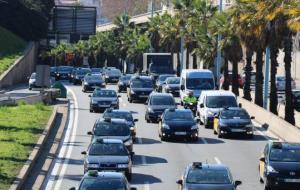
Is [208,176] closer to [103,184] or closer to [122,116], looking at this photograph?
[103,184]

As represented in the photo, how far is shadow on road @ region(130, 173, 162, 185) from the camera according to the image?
2716 centimetres

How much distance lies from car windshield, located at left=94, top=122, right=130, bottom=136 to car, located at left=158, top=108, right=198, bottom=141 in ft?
17.4

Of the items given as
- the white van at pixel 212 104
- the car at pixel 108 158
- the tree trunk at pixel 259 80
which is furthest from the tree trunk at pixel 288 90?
the car at pixel 108 158

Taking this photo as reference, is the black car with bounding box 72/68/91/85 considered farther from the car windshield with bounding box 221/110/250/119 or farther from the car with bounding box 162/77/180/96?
the car windshield with bounding box 221/110/250/119

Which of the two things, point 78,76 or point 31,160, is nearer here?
point 31,160

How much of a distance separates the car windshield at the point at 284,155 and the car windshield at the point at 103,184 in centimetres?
643

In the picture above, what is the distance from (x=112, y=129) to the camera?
1316 inches

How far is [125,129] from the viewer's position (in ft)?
109

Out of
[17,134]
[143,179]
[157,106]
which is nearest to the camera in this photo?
[143,179]

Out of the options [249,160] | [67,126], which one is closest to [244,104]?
[67,126]

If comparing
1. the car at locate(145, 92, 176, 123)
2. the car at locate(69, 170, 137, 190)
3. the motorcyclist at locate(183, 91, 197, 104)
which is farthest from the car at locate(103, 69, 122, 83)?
the car at locate(69, 170, 137, 190)

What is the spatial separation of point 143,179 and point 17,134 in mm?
11345

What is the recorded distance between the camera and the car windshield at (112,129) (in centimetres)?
3322

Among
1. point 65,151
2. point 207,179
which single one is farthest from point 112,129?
point 207,179
